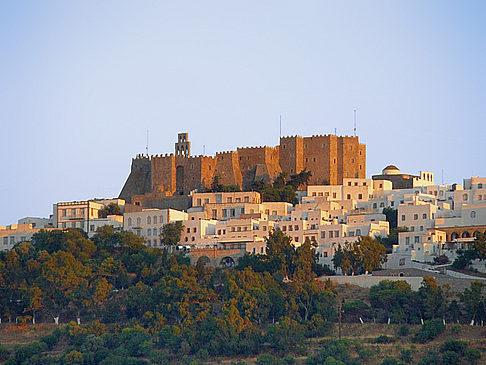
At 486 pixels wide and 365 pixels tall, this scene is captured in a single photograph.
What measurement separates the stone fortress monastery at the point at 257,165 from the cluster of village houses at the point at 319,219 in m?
2.58

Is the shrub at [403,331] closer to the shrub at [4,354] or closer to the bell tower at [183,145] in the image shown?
the shrub at [4,354]

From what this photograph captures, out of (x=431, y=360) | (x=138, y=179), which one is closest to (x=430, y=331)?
(x=431, y=360)

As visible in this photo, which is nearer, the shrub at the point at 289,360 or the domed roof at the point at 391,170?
the shrub at the point at 289,360

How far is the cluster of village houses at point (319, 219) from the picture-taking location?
84312 mm

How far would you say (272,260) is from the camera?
8144cm

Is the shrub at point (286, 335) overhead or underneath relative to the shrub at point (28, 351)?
overhead

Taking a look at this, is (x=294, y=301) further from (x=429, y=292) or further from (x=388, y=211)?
(x=388, y=211)

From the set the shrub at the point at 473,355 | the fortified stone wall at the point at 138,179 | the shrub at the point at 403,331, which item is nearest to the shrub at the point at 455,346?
the shrub at the point at 473,355

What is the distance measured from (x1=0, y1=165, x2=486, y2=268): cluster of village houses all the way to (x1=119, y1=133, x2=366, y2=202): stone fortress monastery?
2.58 m

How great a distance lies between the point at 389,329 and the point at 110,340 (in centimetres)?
1437

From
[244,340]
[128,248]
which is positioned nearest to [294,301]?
[244,340]

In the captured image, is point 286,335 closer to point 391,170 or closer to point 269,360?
point 269,360

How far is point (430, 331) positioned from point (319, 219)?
18.9 m

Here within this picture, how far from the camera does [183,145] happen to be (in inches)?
4109
